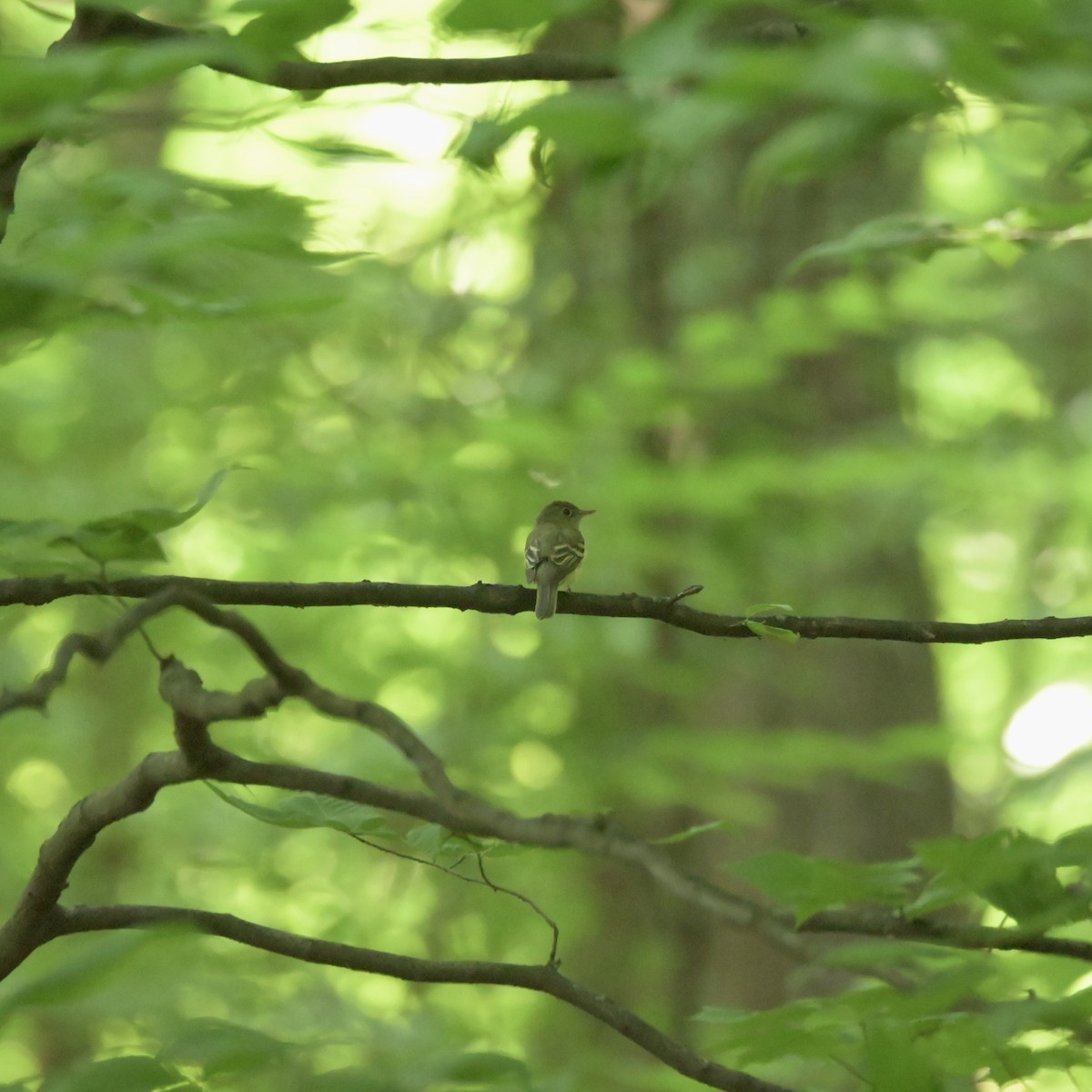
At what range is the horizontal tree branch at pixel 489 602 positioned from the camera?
1.69 meters

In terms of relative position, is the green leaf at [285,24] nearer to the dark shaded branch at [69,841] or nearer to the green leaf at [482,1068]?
the dark shaded branch at [69,841]

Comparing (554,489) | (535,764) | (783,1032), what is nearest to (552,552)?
(554,489)

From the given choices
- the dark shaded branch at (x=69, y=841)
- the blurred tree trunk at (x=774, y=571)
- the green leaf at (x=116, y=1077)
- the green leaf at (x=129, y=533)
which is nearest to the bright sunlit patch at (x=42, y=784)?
the blurred tree trunk at (x=774, y=571)

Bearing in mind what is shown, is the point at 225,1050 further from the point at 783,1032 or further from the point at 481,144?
the point at 481,144

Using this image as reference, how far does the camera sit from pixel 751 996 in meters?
7.09

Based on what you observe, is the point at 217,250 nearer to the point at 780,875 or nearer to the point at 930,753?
the point at 780,875

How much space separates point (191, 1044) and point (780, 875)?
76 cm

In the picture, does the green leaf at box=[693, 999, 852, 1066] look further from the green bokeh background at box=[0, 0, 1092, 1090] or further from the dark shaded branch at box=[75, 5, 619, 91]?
the dark shaded branch at box=[75, 5, 619, 91]

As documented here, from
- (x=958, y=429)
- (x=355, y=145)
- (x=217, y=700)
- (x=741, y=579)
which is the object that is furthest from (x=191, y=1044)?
(x=958, y=429)

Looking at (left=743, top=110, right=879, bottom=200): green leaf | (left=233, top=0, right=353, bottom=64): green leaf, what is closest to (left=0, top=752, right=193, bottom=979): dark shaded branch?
(left=233, top=0, right=353, bottom=64): green leaf

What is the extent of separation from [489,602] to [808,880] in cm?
57

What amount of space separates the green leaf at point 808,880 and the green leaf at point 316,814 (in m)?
0.47

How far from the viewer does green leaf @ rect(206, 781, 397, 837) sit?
1568 mm

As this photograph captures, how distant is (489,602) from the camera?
178 cm
